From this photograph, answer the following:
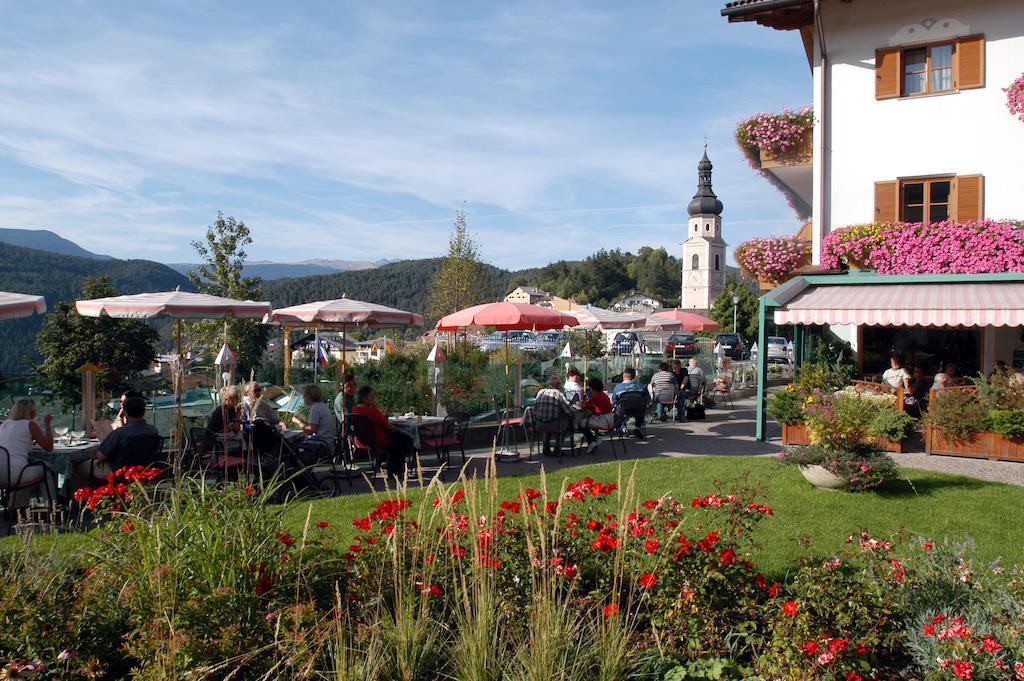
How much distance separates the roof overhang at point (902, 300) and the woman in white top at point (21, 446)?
989 centimetres

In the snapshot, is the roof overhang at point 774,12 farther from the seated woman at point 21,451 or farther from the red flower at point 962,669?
the red flower at point 962,669

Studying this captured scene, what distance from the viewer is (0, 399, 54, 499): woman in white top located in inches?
275

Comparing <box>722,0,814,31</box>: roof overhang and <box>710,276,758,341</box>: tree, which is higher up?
<box>722,0,814,31</box>: roof overhang

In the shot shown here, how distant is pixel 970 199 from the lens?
1398cm

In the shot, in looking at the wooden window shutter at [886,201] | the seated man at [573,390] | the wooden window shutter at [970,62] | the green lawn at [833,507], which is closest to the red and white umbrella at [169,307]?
the green lawn at [833,507]

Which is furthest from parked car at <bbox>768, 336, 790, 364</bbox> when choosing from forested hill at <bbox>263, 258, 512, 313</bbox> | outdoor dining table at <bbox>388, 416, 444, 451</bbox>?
forested hill at <bbox>263, 258, 512, 313</bbox>

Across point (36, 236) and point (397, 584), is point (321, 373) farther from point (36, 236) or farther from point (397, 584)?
point (36, 236)

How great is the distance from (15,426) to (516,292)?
124m

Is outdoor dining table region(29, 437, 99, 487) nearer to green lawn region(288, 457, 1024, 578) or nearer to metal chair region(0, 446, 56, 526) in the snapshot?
metal chair region(0, 446, 56, 526)

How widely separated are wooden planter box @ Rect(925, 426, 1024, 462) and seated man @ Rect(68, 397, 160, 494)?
9.88m

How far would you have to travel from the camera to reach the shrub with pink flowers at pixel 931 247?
1305 centimetres

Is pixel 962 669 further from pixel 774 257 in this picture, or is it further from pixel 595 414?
pixel 774 257

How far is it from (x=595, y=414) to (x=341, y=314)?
391 centimetres

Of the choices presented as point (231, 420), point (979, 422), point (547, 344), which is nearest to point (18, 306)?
point (231, 420)
